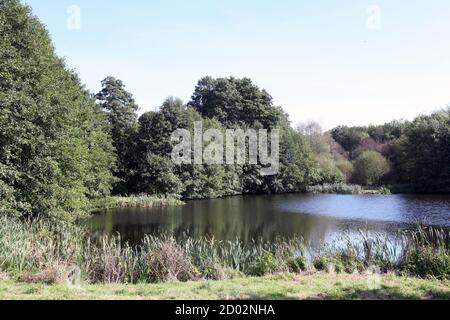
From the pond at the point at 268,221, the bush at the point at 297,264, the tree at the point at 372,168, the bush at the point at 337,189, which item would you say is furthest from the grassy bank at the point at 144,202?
the tree at the point at 372,168

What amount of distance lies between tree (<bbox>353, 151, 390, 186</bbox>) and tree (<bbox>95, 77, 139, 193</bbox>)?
28.6 m

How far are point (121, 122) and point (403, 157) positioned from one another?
32.8 metres

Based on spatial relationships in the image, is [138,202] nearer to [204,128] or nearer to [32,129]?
[204,128]

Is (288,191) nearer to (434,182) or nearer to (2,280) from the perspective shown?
(434,182)

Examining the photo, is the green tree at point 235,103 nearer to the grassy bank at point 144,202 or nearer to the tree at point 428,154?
the tree at point 428,154

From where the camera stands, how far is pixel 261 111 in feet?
166

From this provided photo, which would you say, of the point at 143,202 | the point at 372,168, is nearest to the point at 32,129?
the point at 143,202

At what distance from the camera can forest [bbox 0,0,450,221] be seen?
16.0m

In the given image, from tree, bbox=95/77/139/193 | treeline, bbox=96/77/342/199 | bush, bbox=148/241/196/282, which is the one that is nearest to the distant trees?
treeline, bbox=96/77/342/199

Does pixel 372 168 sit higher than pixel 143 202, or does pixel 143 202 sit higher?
pixel 372 168

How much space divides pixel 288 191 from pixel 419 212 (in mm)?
24843

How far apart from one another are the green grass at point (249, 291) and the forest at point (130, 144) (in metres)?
9.28

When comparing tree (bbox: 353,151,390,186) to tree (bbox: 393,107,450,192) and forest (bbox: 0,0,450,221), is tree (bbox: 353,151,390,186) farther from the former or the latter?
tree (bbox: 393,107,450,192)

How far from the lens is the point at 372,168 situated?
2007 inches
